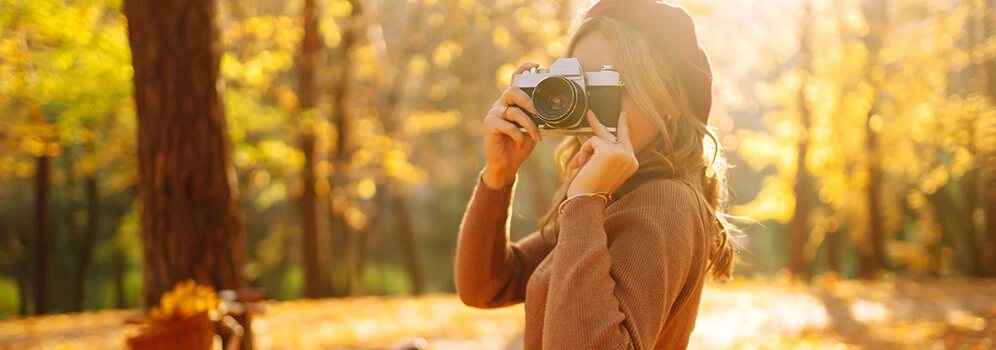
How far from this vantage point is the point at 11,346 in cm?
774

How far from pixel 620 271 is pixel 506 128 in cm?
50

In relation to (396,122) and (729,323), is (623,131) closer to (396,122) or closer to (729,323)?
(729,323)

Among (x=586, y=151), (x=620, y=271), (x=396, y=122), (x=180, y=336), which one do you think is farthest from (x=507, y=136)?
(x=396, y=122)

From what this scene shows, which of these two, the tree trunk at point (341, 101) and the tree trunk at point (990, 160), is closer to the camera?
the tree trunk at point (990, 160)

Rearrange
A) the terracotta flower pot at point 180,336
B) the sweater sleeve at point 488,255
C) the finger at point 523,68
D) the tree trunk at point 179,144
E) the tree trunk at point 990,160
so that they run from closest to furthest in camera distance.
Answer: the finger at point 523,68 → the sweater sleeve at point 488,255 → the terracotta flower pot at point 180,336 → the tree trunk at point 179,144 → the tree trunk at point 990,160

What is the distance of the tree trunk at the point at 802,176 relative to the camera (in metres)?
14.1

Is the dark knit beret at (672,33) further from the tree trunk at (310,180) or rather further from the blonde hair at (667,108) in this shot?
the tree trunk at (310,180)

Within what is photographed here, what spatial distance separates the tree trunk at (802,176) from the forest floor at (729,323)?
3169mm

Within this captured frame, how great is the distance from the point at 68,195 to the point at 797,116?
709 inches

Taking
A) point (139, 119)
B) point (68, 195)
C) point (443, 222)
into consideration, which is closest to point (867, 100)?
point (139, 119)

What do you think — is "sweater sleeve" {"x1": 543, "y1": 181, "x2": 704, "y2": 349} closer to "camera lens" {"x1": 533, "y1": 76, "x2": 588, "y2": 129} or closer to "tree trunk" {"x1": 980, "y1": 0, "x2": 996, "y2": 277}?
"camera lens" {"x1": 533, "y1": 76, "x2": 588, "y2": 129}

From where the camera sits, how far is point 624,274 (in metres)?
1.46

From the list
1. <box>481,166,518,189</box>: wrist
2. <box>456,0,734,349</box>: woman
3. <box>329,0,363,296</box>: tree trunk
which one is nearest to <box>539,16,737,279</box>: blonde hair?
<box>456,0,734,349</box>: woman

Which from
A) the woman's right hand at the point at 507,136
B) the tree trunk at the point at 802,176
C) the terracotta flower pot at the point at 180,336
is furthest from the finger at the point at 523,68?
the tree trunk at the point at 802,176
